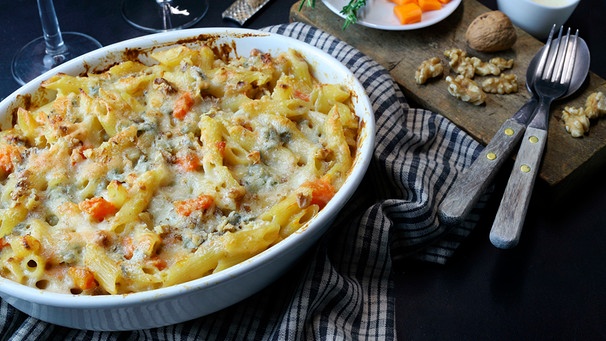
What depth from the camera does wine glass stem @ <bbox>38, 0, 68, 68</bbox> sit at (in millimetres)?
3074

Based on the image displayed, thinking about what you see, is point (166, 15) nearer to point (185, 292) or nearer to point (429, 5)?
point (429, 5)

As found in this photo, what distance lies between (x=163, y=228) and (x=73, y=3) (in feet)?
6.02

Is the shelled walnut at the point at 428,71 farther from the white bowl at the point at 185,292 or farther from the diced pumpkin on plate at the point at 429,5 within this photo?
the white bowl at the point at 185,292

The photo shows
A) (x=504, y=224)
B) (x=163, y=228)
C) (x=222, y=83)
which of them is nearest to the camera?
(x=163, y=228)

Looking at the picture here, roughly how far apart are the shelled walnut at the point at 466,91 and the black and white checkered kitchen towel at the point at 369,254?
150 mm

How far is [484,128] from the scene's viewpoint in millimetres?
2701

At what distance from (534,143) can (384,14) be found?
948mm

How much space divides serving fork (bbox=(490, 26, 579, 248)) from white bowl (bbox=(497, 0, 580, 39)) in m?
0.19

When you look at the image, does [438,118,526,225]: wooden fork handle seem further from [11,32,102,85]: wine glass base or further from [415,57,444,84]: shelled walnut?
[11,32,102,85]: wine glass base

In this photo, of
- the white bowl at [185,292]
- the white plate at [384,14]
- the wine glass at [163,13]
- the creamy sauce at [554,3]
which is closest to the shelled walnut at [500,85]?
the white plate at [384,14]

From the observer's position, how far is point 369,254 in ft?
7.56

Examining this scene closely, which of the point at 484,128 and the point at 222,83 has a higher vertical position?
the point at 222,83

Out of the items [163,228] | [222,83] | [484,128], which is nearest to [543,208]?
[484,128]

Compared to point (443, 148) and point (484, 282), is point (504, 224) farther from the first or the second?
point (443, 148)
